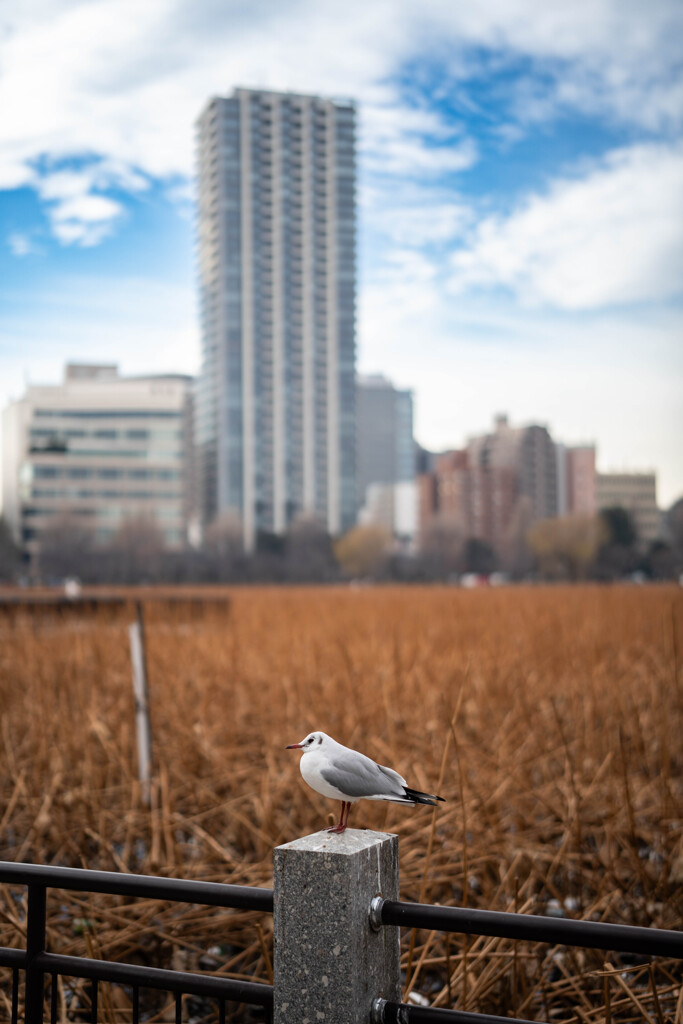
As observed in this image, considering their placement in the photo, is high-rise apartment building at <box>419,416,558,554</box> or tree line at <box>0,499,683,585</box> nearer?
tree line at <box>0,499,683,585</box>

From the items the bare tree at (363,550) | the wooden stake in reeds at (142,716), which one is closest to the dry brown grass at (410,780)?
the wooden stake in reeds at (142,716)

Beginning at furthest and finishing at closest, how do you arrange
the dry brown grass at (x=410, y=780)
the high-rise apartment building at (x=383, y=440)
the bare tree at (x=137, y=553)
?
the high-rise apartment building at (x=383, y=440), the bare tree at (x=137, y=553), the dry brown grass at (x=410, y=780)

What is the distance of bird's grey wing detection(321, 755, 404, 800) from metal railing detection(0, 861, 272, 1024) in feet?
0.97

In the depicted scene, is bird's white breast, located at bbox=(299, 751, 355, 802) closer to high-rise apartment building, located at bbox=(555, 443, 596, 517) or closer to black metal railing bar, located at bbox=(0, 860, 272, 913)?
black metal railing bar, located at bbox=(0, 860, 272, 913)

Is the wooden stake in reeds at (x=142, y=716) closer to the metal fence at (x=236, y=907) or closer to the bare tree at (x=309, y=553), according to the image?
the metal fence at (x=236, y=907)

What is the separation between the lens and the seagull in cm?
143

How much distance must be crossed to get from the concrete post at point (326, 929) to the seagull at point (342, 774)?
0.36ft

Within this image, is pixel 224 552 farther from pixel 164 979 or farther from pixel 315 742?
pixel 315 742

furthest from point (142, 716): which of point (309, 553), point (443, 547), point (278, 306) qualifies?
point (278, 306)

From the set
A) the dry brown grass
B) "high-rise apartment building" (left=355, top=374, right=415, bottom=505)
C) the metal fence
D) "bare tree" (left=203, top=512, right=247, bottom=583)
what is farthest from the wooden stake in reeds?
"high-rise apartment building" (left=355, top=374, right=415, bottom=505)

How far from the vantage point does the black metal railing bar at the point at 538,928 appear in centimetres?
137

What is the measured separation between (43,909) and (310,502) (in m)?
110

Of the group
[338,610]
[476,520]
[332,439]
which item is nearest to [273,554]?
[476,520]

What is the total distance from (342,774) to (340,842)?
0.17 m
